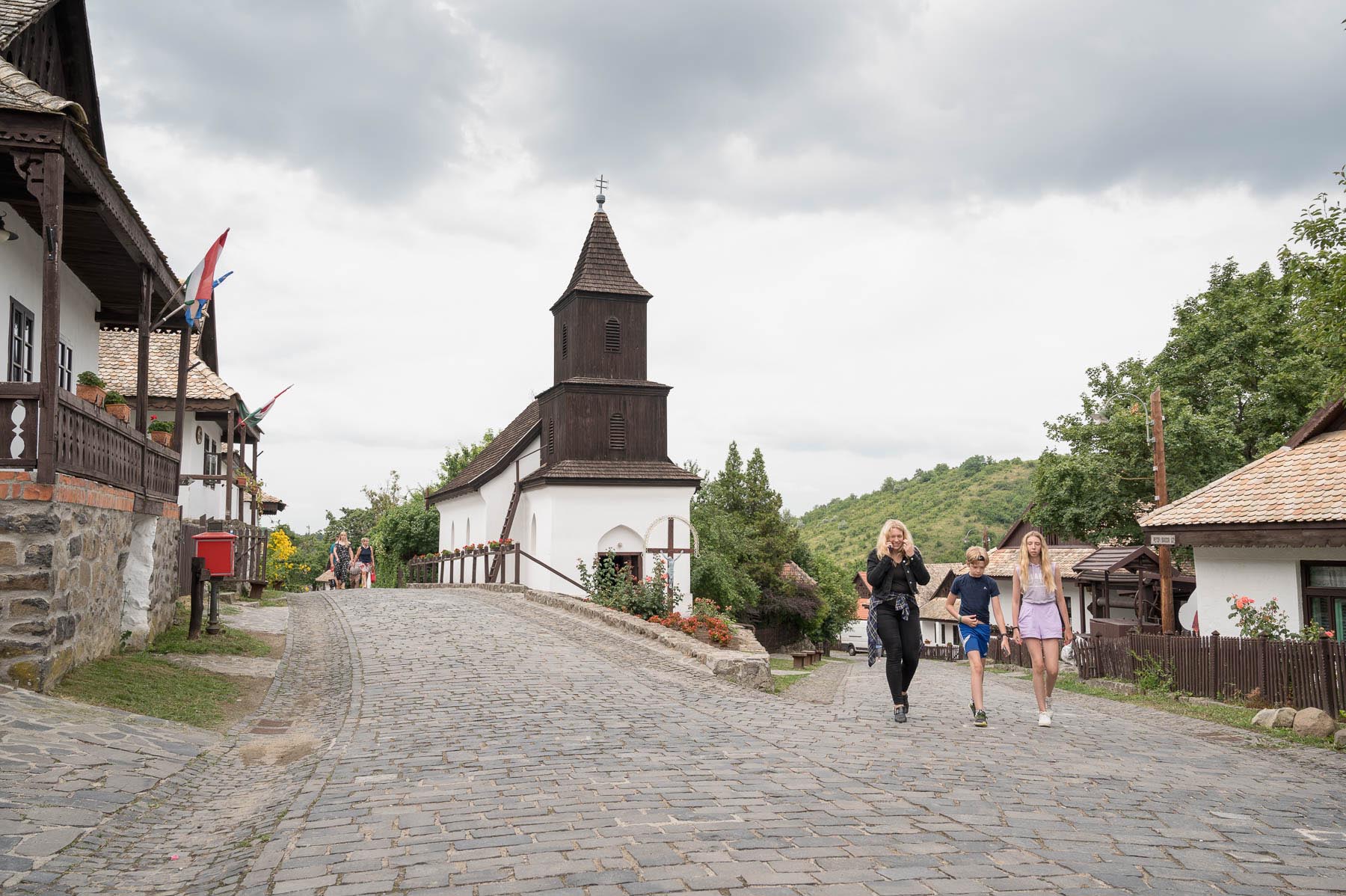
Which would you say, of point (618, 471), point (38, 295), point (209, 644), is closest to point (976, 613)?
A: point (209, 644)

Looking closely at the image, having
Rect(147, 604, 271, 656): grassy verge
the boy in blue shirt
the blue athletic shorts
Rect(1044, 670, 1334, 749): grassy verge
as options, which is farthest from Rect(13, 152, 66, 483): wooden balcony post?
Rect(1044, 670, 1334, 749): grassy verge

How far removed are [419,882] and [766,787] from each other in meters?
2.66

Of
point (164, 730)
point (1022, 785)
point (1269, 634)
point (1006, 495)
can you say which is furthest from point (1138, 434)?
point (1006, 495)

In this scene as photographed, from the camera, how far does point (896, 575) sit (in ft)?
31.7

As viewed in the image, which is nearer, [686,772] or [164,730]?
[686,772]

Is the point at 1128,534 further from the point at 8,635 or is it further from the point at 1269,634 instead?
the point at 8,635

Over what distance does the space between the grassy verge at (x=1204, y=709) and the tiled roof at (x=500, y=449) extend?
25.2 meters

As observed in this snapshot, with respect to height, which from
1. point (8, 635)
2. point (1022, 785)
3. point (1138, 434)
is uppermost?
point (1138, 434)

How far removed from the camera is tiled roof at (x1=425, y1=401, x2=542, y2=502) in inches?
1555

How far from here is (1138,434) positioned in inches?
1265

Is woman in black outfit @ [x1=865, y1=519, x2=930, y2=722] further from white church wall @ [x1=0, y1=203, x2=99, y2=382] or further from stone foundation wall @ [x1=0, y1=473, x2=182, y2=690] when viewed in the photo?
white church wall @ [x1=0, y1=203, x2=99, y2=382]

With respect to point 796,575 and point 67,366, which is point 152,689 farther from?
point 796,575

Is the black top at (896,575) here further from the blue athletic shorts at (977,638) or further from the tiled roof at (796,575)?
the tiled roof at (796,575)

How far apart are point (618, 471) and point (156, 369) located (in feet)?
48.3
